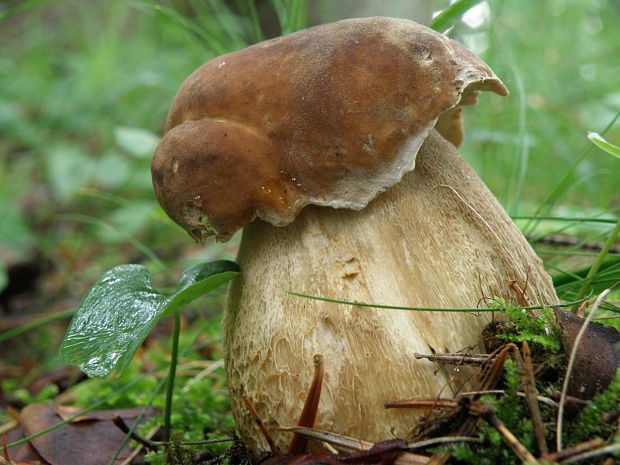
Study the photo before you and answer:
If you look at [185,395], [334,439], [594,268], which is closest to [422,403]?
[334,439]

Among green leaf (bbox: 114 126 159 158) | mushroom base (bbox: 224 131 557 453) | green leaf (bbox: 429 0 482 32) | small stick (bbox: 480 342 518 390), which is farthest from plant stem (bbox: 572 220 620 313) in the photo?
green leaf (bbox: 114 126 159 158)

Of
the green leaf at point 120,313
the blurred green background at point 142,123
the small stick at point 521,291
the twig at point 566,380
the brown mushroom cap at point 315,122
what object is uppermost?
the brown mushroom cap at point 315,122

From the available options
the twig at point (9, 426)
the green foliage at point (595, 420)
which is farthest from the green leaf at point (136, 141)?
the green foliage at point (595, 420)

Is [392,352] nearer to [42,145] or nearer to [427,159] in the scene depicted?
[427,159]

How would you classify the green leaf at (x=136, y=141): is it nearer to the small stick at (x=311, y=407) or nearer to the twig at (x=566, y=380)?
the small stick at (x=311, y=407)

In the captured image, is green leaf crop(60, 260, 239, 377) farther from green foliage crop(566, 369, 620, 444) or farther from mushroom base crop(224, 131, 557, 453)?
green foliage crop(566, 369, 620, 444)

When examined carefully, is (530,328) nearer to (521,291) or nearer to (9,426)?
(521,291)

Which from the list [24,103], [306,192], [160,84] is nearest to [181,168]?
[306,192]
